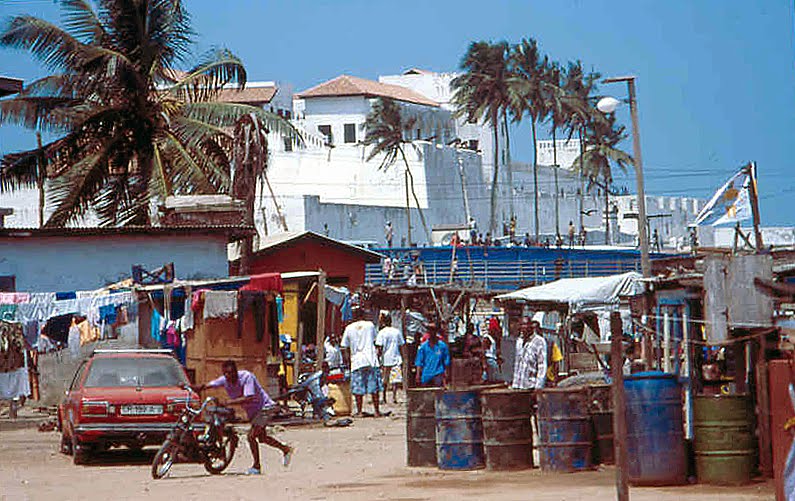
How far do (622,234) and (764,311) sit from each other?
3674 inches

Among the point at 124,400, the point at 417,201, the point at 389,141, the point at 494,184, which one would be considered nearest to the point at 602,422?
the point at 124,400

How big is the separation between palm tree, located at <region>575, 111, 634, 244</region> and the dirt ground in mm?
80475

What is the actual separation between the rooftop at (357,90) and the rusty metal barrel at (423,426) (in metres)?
81.4

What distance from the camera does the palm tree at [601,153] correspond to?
10000 cm

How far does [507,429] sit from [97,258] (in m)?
16.4

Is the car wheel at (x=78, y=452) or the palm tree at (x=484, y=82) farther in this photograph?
the palm tree at (x=484, y=82)

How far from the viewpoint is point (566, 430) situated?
48.0 feet

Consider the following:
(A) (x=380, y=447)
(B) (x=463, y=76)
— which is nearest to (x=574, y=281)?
(A) (x=380, y=447)

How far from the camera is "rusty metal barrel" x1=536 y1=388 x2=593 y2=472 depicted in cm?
1465

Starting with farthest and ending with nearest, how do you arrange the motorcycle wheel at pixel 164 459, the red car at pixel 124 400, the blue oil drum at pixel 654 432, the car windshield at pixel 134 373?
the car windshield at pixel 134 373
the red car at pixel 124 400
the motorcycle wheel at pixel 164 459
the blue oil drum at pixel 654 432

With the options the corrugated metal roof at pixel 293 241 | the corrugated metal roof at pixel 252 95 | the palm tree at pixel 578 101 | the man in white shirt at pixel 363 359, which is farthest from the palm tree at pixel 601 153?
the man in white shirt at pixel 363 359

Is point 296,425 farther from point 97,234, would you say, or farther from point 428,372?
point 97,234

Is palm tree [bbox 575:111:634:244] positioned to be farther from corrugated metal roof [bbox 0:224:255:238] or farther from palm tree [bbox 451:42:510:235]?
corrugated metal roof [bbox 0:224:255:238]

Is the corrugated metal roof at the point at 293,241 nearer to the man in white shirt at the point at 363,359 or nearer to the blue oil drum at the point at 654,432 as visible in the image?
the man in white shirt at the point at 363,359
